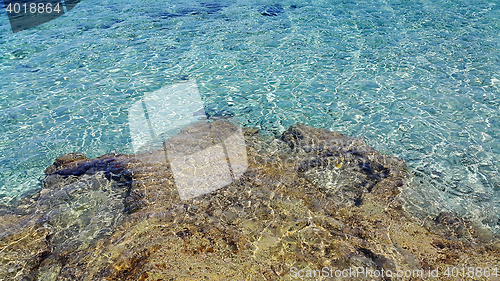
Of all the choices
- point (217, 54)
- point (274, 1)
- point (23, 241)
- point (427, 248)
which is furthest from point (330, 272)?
point (274, 1)

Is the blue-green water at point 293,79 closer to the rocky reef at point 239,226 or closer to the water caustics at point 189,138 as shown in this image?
the water caustics at point 189,138

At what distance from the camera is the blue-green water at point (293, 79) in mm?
5766

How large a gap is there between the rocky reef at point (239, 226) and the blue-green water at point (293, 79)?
685 millimetres

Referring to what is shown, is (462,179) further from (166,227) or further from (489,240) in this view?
(166,227)

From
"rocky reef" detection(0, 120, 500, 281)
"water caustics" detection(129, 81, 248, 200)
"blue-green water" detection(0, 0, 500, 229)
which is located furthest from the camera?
"blue-green water" detection(0, 0, 500, 229)

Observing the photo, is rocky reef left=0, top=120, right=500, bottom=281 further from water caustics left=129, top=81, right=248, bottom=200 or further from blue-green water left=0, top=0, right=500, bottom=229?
blue-green water left=0, top=0, right=500, bottom=229

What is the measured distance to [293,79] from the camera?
815 centimetres

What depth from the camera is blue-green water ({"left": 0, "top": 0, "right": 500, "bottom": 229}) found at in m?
5.77

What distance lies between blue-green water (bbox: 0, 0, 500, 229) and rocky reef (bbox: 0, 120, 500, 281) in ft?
2.25

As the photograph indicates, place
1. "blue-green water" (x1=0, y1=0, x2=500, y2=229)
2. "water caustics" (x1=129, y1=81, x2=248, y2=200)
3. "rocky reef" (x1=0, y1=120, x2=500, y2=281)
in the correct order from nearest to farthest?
1. "rocky reef" (x1=0, y1=120, x2=500, y2=281)
2. "water caustics" (x1=129, y1=81, x2=248, y2=200)
3. "blue-green water" (x1=0, y1=0, x2=500, y2=229)

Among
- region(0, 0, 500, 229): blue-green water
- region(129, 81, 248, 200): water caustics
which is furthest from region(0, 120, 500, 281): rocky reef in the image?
region(0, 0, 500, 229): blue-green water

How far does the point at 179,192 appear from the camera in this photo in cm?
448

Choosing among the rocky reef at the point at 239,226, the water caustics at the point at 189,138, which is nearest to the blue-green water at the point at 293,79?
the water caustics at the point at 189,138

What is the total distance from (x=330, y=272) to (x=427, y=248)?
49.8 inches
